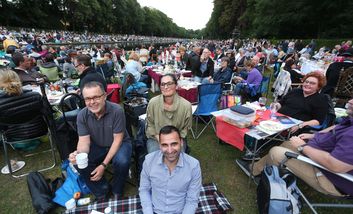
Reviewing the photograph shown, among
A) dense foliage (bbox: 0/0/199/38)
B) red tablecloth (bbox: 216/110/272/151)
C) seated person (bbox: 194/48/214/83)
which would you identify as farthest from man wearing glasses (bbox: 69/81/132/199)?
dense foliage (bbox: 0/0/199/38)

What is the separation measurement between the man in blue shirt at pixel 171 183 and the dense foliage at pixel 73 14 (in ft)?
167

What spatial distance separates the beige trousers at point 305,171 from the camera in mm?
2117

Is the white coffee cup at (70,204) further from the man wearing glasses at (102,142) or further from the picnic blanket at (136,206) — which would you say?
the man wearing glasses at (102,142)

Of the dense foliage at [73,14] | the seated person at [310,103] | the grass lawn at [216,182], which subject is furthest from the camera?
the dense foliage at [73,14]

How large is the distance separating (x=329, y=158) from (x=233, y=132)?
1190 millimetres

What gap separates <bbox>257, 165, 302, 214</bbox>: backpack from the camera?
6.95 ft

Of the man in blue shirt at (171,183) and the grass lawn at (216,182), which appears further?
the grass lawn at (216,182)

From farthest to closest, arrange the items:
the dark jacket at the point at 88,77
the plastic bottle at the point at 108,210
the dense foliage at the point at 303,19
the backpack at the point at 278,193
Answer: the dense foliage at the point at 303,19 < the dark jacket at the point at 88,77 < the plastic bottle at the point at 108,210 < the backpack at the point at 278,193

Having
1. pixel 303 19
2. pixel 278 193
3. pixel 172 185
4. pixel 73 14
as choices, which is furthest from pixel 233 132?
pixel 73 14

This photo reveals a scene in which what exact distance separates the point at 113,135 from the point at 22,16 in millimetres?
53699

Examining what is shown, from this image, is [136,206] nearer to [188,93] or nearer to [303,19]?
[188,93]

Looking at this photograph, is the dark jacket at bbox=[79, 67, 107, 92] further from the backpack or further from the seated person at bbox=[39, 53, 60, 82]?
the seated person at bbox=[39, 53, 60, 82]

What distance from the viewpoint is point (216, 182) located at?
3.18 meters

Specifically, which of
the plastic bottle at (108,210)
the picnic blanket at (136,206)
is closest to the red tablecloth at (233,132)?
the picnic blanket at (136,206)
